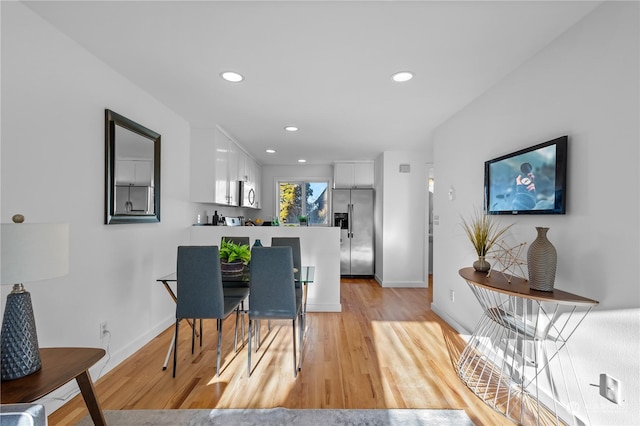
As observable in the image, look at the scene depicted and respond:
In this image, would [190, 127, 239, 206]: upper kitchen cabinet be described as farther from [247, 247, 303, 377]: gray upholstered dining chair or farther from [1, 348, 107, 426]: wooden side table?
[1, 348, 107, 426]: wooden side table

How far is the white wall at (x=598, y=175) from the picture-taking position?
1.49 m

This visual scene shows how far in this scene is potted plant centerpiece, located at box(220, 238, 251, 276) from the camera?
2646mm

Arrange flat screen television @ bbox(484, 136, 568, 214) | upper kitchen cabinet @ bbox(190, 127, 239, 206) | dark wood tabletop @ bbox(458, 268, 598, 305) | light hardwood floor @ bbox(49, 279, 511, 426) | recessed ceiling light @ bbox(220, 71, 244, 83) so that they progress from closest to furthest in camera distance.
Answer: dark wood tabletop @ bbox(458, 268, 598, 305) → flat screen television @ bbox(484, 136, 568, 214) → light hardwood floor @ bbox(49, 279, 511, 426) → recessed ceiling light @ bbox(220, 71, 244, 83) → upper kitchen cabinet @ bbox(190, 127, 239, 206)

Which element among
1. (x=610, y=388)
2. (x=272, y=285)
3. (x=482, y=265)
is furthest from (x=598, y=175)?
(x=272, y=285)

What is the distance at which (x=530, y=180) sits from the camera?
6.96ft

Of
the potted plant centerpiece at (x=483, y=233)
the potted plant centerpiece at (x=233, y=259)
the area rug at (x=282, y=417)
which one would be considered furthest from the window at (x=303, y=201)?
the area rug at (x=282, y=417)

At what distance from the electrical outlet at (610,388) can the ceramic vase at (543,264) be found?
19.1 inches

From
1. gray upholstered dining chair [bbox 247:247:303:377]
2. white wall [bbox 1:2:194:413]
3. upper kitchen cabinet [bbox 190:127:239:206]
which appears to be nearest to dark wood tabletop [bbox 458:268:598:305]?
gray upholstered dining chair [bbox 247:247:303:377]

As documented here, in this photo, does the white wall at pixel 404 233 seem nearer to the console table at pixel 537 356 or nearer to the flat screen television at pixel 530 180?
the flat screen television at pixel 530 180

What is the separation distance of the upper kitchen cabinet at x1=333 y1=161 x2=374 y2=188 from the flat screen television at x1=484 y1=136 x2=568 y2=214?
11.8 feet

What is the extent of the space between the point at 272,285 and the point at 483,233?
170cm

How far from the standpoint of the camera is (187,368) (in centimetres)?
252

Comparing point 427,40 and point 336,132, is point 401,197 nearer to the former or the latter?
point 336,132

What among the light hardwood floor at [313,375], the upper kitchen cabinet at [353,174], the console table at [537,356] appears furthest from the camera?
the upper kitchen cabinet at [353,174]
